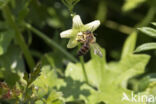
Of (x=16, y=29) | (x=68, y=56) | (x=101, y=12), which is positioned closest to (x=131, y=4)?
(x=101, y=12)

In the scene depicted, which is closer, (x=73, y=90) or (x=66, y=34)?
(x=66, y=34)

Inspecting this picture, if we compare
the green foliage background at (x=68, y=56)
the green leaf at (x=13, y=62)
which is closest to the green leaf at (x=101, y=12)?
the green foliage background at (x=68, y=56)

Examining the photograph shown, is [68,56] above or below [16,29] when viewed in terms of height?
below

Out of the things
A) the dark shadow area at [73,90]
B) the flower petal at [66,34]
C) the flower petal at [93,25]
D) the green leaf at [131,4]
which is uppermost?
the flower petal at [93,25]

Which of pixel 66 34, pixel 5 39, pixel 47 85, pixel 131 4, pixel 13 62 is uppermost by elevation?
pixel 66 34

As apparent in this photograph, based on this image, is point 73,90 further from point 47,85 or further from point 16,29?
point 16,29

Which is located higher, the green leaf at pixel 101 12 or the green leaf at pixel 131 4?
the green leaf at pixel 131 4

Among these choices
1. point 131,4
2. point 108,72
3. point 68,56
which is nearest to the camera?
point 108,72

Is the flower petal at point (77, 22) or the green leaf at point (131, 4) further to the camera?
the green leaf at point (131, 4)

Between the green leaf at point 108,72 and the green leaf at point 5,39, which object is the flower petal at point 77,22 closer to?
the green leaf at point 108,72
